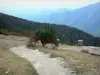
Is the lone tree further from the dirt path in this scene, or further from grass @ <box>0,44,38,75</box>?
grass @ <box>0,44,38,75</box>

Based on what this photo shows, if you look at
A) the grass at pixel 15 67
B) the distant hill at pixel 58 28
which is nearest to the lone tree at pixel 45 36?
the grass at pixel 15 67

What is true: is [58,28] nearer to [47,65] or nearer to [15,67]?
[47,65]

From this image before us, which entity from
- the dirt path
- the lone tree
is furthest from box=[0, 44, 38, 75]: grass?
the lone tree

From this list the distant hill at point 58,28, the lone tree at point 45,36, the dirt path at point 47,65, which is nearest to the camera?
the dirt path at point 47,65

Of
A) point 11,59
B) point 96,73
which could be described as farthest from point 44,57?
point 96,73

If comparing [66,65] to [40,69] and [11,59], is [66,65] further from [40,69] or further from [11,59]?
[11,59]

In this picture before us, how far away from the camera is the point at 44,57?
22219 mm

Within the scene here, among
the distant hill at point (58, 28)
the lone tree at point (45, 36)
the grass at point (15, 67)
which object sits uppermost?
the lone tree at point (45, 36)

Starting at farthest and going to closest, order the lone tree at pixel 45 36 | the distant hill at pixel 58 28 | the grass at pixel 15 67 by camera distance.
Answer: the distant hill at pixel 58 28 < the lone tree at pixel 45 36 < the grass at pixel 15 67

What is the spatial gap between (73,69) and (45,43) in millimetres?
15304

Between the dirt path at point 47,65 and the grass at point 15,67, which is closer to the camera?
the dirt path at point 47,65

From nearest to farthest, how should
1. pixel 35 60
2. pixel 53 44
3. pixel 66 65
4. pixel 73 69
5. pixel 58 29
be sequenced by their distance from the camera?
pixel 73 69 < pixel 66 65 < pixel 35 60 < pixel 53 44 < pixel 58 29

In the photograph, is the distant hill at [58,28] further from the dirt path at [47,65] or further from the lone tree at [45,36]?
the dirt path at [47,65]

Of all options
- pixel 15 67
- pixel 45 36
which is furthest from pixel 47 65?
pixel 45 36
